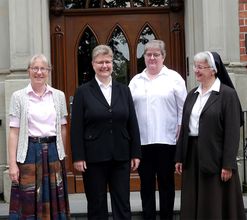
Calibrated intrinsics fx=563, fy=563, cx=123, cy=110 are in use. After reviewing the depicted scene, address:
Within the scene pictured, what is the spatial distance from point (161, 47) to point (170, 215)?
1.53 metres

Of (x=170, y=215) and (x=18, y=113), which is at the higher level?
(x=18, y=113)

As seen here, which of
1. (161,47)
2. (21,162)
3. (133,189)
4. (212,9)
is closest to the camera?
(21,162)

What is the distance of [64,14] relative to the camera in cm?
702

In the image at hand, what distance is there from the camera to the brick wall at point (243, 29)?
261 inches

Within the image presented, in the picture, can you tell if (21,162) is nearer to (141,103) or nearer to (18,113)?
(18,113)

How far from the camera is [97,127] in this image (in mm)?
4668

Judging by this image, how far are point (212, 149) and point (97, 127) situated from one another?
958 millimetres

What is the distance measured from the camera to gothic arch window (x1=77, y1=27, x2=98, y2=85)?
Answer: 705 centimetres

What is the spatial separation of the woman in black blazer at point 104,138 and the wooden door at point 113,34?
87.6 inches

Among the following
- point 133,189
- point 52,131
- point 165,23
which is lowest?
point 133,189

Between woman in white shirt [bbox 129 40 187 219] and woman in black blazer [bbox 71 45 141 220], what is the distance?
0.27m

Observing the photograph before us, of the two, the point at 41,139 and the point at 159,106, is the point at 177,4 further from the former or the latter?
the point at 41,139

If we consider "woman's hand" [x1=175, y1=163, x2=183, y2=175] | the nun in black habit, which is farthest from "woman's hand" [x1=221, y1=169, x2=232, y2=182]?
"woman's hand" [x1=175, y1=163, x2=183, y2=175]

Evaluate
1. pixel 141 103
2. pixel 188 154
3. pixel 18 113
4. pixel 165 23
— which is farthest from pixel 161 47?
pixel 165 23
